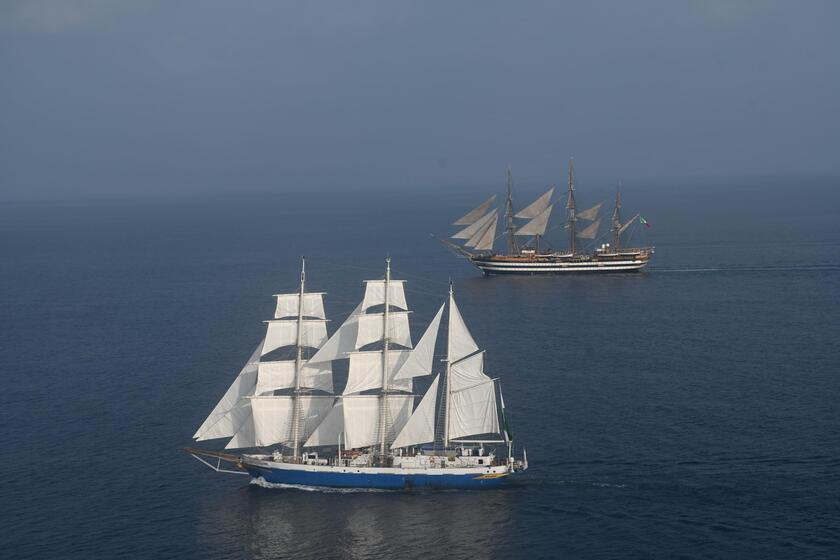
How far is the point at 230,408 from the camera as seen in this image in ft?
248

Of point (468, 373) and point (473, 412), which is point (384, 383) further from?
point (473, 412)

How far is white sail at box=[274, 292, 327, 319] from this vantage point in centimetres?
7806

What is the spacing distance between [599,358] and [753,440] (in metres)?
29.1

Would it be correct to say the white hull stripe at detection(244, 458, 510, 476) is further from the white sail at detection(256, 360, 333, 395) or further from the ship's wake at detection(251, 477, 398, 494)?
the white sail at detection(256, 360, 333, 395)

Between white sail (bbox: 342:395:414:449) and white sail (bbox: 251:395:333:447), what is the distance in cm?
277

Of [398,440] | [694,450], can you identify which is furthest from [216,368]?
[694,450]

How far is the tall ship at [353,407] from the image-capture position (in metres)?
74.1

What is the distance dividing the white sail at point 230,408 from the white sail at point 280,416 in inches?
56.1

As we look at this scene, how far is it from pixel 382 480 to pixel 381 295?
48.4ft

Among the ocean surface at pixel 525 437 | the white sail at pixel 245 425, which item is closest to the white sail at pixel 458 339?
the ocean surface at pixel 525 437

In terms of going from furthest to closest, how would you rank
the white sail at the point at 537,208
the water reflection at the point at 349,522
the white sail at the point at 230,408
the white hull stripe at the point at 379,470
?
the white sail at the point at 537,208, the white sail at the point at 230,408, the white hull stripe at the point at 379,470, the water reflection at the point at 349,522

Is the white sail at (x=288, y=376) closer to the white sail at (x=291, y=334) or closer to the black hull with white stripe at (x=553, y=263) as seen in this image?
the white sail at (x=291, y=334)

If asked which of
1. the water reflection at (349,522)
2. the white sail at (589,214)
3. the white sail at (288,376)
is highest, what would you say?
the white sail at (589,214)

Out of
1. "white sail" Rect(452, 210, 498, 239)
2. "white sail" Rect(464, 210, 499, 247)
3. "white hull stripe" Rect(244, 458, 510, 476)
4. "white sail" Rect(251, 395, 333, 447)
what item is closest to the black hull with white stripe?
"white sail" Rect(464, 210, 499, 247)
